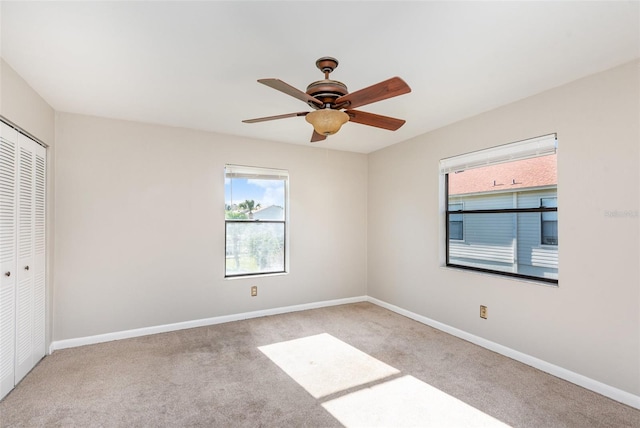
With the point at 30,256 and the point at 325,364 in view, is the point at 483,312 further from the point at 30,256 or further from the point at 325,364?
the point at 30,256

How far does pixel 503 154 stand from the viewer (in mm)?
3133

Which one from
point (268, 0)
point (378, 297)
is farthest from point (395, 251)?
point (268, 0)

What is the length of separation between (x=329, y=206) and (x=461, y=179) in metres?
1.89

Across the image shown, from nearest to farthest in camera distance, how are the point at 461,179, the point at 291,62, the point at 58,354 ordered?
the point at 291,62 < the point at 58,354 < the point at 461,179

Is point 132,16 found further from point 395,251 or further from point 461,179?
point 395,251

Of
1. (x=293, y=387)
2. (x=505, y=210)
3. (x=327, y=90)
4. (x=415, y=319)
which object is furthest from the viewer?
(x=415, y=319)

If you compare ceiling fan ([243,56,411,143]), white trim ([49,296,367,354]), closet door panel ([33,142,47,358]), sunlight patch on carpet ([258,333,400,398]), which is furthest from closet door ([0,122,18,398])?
ceiling fan ([243,56,411,143])

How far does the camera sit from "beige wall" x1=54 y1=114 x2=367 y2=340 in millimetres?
3314

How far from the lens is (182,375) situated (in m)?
2.65

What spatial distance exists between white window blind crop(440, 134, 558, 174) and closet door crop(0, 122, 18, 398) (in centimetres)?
397

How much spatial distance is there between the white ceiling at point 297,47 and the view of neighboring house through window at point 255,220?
4.34 ft

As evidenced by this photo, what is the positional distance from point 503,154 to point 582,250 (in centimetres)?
109

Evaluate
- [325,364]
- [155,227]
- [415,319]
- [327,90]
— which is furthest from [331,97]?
[415,319]

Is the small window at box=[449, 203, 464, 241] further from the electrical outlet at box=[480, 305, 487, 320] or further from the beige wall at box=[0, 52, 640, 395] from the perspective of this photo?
the electrical outlet at box=[480, 305, 487, 320]
